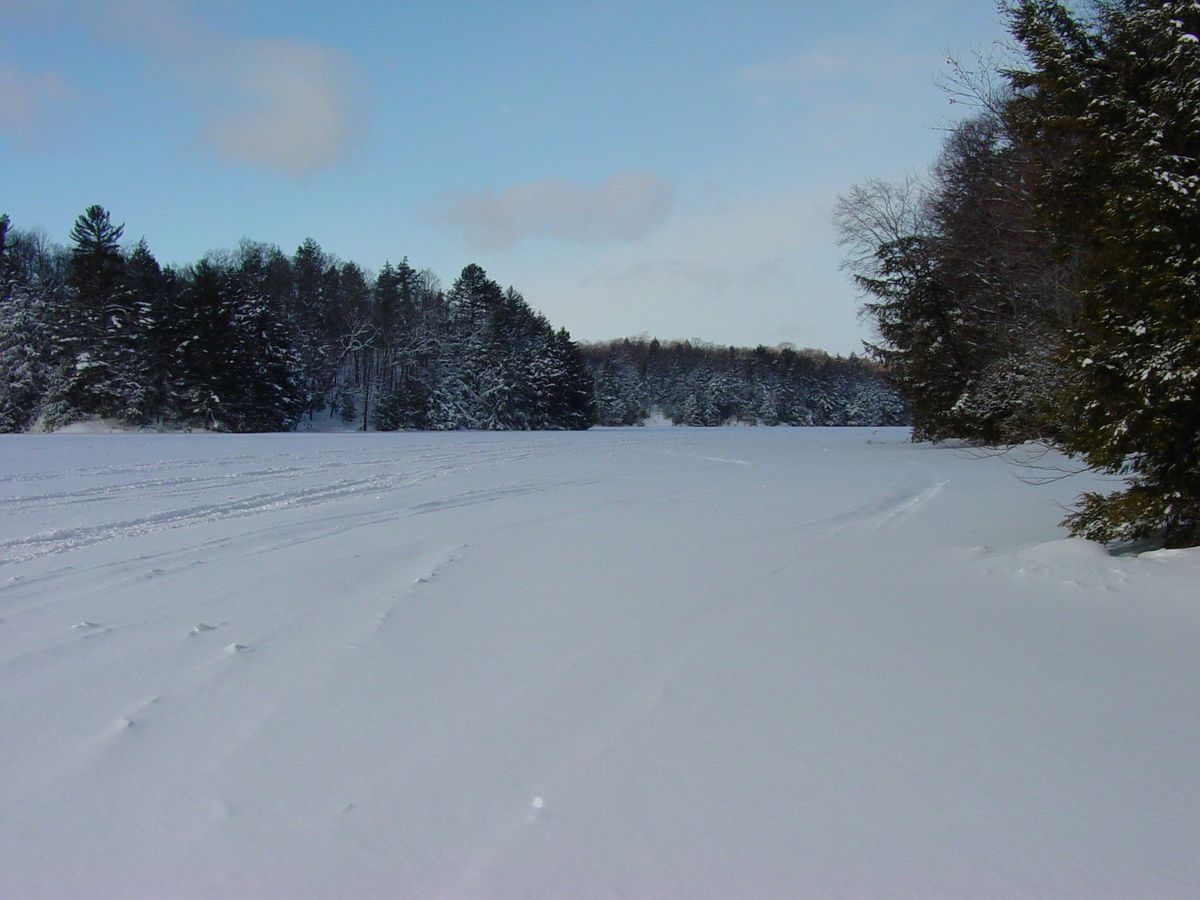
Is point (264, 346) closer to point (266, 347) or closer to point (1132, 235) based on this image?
point (266, 347)

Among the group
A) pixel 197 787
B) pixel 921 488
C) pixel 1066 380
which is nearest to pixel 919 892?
pixel 197 787

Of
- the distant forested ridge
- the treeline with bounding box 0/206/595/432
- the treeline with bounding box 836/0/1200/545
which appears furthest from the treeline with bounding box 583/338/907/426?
the treeline with bounding box 836/0/1200/545

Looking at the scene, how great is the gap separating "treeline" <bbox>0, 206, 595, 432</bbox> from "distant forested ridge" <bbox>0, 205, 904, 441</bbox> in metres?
0.10

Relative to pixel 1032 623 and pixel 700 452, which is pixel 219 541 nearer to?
pixel 1032 623

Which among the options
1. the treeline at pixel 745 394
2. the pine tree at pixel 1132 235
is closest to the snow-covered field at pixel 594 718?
the pine tree at pixel 1132 235

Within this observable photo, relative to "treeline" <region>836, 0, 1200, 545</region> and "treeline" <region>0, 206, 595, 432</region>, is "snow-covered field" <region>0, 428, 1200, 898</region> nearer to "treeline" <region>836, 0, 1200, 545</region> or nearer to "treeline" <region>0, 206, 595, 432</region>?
"treeline" <region>836, 0, 1200, 545</region>

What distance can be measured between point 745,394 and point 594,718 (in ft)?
296

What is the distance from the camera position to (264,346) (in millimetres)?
44031

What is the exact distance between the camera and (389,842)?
2168 mm

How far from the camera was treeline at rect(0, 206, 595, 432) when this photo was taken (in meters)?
38.9

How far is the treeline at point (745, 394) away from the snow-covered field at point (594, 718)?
7376 centimetres

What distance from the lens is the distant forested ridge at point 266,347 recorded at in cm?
3894

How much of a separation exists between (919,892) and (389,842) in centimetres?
151

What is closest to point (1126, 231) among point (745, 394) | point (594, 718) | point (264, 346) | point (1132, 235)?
point (1132, 235)
